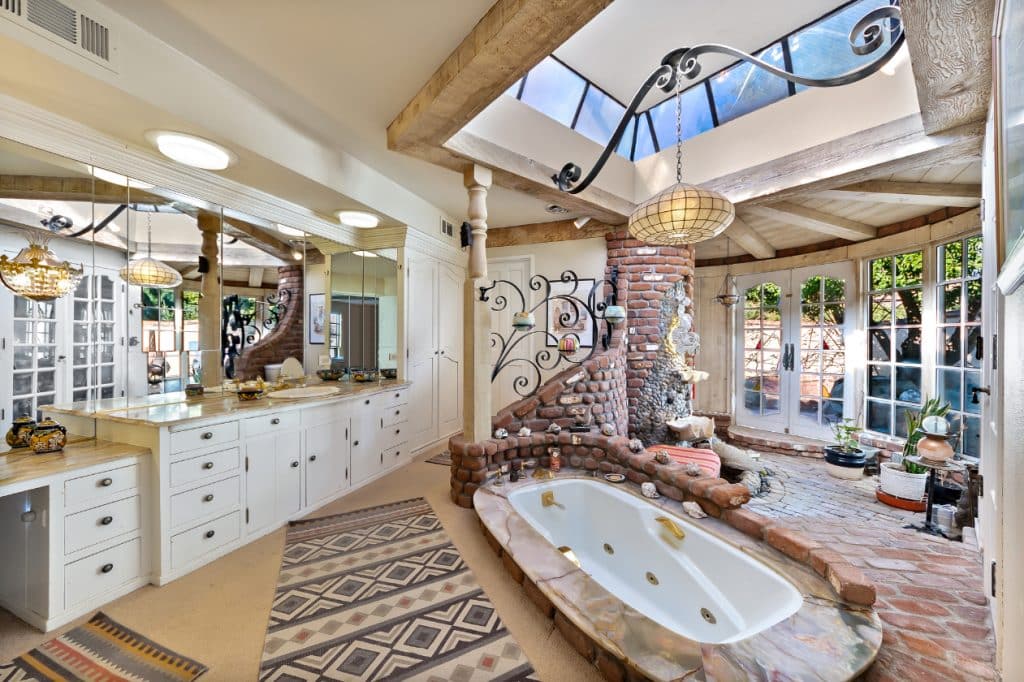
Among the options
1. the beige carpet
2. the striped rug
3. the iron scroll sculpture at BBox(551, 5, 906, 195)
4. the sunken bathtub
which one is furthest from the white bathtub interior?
the iron scroll sculpture at BBox(551, 5, 906, 195)

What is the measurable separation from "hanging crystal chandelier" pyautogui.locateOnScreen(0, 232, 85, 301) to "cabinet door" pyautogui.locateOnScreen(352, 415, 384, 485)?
1822mm

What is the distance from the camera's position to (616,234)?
433 cm

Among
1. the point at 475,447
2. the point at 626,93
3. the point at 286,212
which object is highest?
the point at 626,93

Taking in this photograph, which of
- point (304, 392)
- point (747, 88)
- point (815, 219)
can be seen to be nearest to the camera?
point (304, 392)

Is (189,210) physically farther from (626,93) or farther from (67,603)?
(626,93)

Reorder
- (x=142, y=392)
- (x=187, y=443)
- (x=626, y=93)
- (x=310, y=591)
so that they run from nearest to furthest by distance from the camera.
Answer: (x=310, y=591) → (x=187, y=443) → (x=142, y=392) → (x=626, y=93)

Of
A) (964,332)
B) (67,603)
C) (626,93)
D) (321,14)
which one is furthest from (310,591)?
(964,332)

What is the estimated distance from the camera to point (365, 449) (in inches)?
130

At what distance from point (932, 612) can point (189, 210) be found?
172 inches

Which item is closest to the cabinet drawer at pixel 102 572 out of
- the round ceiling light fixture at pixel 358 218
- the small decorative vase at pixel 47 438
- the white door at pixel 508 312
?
the small decorative vase at pixel 47 438

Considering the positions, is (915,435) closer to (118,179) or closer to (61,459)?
(61,459)

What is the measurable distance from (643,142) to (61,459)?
15.8 feet

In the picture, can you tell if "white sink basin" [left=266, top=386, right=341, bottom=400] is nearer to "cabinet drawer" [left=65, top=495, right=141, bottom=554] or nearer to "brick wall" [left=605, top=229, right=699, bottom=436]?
"cabinet drawer" [left=65, top=495, right=141, bottom=554]

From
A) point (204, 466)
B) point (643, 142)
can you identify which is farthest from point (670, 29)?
point (204, 466)
